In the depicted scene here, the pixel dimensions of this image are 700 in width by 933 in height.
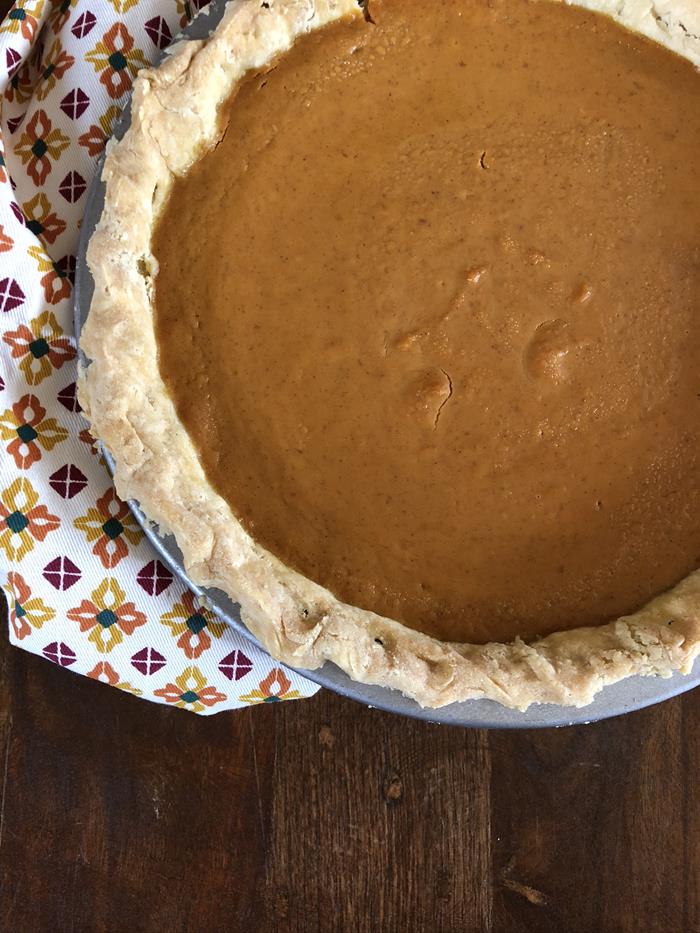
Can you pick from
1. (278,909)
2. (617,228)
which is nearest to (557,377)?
(617,228)

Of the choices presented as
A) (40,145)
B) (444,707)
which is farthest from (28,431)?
(444,707)

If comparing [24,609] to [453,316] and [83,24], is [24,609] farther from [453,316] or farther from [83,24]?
[83,24]

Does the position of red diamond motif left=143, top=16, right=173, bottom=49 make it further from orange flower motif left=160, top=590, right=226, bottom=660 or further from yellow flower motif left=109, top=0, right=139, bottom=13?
orange flower motif left=160, top=590, right=226, bottom=660

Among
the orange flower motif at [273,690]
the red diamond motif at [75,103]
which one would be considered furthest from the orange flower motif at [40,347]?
the orange flower motif at [273,690]

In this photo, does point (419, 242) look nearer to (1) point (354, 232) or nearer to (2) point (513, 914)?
(1) point (354, 232)

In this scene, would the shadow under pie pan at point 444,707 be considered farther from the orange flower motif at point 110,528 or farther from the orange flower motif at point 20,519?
the orange flower motif at point 20,519

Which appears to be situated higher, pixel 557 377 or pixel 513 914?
pixel 557 377
